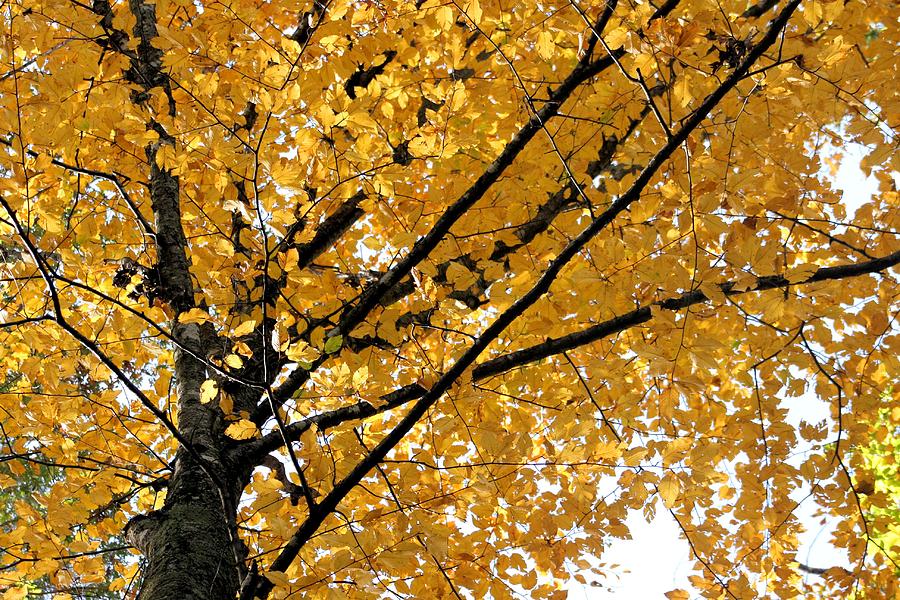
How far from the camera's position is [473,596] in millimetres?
2961

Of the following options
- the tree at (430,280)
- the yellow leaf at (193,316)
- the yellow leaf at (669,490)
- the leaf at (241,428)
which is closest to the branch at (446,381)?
the tree at (430,280)

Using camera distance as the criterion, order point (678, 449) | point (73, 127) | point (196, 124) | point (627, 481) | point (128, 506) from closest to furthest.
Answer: point (678, 449) → point (627, 481) → point (73, 127) → point (196, 124) → point (128, 506)

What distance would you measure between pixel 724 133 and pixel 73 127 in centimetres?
278

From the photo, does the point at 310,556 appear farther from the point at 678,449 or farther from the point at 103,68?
the point at 103,68

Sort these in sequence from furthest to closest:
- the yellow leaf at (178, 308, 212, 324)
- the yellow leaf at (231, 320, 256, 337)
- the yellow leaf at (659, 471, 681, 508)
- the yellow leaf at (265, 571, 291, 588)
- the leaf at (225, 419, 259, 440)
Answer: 1. the yellow leaf at (178, 308, 212, 324)
2. the leaf at (225, 419, 259, 440)
3. the yellow leaf at (231, 320, 256, 337)
4. the yellow leaf at (659, 471, 681, 508)
5. the yellow leaf at (265, 571, 291, 588)

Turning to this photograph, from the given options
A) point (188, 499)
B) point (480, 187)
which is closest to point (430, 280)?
point (480, 187)

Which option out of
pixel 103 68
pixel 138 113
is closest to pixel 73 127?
pixel 138 113

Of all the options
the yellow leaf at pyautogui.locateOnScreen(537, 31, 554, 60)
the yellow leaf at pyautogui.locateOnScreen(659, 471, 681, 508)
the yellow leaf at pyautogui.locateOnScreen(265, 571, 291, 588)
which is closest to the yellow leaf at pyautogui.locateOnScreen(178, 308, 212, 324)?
the yellow leaf at pyautogui.locateOnScreen(265, 571, 291, 588)

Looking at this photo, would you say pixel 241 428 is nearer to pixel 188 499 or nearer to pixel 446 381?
pixel 188 499

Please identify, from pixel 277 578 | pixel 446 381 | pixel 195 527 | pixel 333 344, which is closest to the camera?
pixel 277 578

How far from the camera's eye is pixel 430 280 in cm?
221

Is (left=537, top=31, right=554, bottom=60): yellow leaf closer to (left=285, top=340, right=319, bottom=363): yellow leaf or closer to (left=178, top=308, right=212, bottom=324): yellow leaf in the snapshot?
(left=285, top=340, right=319, bottom=363): yellow leaf

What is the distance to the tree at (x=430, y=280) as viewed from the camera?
1.94 m

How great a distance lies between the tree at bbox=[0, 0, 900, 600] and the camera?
1.94 meters
